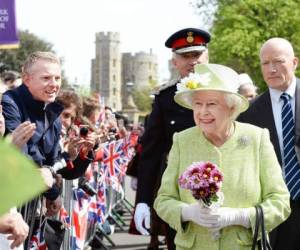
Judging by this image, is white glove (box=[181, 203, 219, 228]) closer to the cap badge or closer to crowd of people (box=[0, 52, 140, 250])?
crowd of people (box=[0, 52, 140, 250])

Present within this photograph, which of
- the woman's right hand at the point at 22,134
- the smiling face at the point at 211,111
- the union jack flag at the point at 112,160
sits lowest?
the union jack flag at the point at 112,160

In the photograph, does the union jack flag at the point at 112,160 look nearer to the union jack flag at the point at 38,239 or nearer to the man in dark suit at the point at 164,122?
the man in dark suit at the point at 164,122

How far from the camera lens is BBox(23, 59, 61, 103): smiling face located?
4035mm

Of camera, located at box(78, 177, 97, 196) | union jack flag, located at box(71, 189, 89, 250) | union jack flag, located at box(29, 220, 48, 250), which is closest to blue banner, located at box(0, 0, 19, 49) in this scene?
camera, located at box(78, 177, 97, 196)

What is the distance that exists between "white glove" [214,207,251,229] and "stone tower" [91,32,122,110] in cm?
12957

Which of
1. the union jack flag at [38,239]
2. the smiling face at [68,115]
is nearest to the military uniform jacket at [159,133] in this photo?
the union jack flag at [38,239]

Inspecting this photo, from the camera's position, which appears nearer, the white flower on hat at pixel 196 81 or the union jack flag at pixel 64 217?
the white flower on hat at pixel 196 81

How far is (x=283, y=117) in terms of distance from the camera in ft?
14.4

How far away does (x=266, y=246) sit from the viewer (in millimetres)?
2869

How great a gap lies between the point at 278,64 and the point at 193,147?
1.59 meters

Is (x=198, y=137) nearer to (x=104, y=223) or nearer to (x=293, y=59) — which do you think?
(x=293, y=59)

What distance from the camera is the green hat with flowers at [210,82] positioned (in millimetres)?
2975

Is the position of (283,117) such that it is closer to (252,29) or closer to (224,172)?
(224,172)

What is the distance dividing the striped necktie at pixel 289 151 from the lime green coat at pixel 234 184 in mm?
1242
